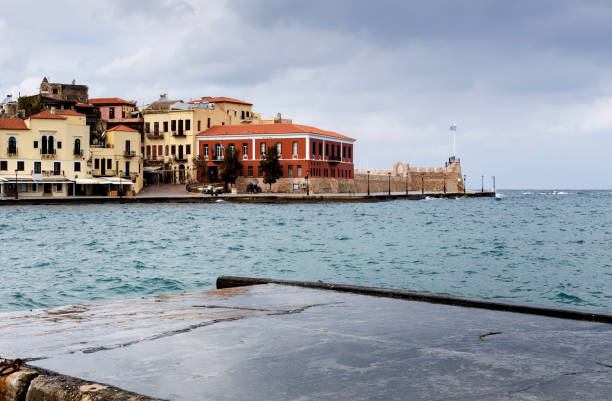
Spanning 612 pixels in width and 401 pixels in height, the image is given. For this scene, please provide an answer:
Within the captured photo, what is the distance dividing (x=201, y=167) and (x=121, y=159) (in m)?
9.45

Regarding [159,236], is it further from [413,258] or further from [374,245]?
[413,258]

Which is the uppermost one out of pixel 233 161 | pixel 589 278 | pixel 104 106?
pixel 104 106

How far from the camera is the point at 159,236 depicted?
29625 mm

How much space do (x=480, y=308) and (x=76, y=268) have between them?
606 inches

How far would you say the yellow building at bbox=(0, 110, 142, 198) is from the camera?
56938 mm

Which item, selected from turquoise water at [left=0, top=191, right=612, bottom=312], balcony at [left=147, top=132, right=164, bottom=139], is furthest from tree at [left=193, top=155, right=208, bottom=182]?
turquoise water at [left=0, top=191, right=612, bottom=312]

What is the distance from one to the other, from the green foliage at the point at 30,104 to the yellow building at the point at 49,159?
380 inches

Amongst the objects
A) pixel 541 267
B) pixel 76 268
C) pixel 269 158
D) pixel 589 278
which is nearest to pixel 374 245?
pixel 541 267

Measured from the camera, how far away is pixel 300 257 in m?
22.1

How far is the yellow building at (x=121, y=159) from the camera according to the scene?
64688mm

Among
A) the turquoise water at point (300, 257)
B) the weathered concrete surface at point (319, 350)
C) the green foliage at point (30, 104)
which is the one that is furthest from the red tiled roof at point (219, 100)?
the weathered concrete surface at point (319, 350)

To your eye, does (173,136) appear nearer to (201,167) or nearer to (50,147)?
(201,167)

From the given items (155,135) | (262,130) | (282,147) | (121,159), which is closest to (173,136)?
(155,135)

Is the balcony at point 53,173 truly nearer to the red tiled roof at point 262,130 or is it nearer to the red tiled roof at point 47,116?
the red tiled roof at point 47,116
